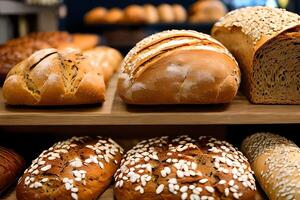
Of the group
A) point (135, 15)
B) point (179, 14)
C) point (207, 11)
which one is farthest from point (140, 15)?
point (207, 11)

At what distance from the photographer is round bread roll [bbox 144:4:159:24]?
15.6ft

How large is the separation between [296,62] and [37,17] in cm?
527

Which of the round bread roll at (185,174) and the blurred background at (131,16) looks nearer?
the round bread roll at (185,174)

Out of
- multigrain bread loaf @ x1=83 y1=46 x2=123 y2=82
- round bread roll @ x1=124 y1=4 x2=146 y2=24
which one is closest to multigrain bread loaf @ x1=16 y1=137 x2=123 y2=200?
multigrain bread loaf @ x1=83 y1=46 x2=123 y2=82

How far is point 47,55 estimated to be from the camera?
1.56 m

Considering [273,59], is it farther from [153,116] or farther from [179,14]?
[179,14]

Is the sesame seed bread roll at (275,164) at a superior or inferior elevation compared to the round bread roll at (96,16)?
superior

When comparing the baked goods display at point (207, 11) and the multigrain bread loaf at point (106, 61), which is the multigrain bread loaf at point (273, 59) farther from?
the baked goods display at point (207, 11)

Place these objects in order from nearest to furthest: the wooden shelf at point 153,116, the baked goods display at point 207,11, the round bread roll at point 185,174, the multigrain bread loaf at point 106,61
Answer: the round bread roll at point 185,174 → the wooden shelf at point 153,116 → the multigrain bread loaf at point 106,61 → the baked goods display at point 207,11

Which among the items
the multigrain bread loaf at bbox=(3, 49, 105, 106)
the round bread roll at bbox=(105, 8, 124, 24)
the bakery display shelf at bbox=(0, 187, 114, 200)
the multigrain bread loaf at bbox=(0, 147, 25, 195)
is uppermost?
the multigrain bread loaf at bbox=(3, 49, 105, 106)

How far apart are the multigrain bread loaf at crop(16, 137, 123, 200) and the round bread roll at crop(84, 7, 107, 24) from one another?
11.5 feet

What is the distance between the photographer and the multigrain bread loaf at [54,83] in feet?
4.82

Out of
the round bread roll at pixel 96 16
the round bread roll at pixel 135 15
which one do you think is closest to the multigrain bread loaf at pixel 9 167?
the round bread roll at pixel 135 15

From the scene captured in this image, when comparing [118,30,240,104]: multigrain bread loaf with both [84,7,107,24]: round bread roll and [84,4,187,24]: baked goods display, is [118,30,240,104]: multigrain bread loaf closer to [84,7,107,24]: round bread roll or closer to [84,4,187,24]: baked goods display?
[84,4,187,24]: baked goods display
